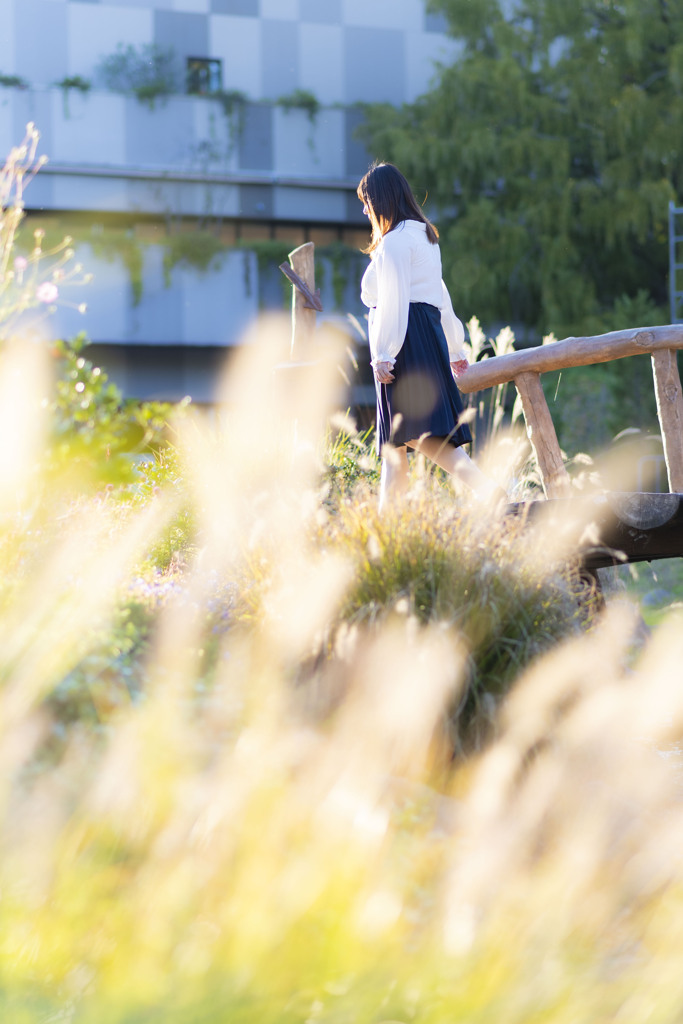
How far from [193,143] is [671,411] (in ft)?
46.3

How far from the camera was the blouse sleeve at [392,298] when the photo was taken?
3906mm

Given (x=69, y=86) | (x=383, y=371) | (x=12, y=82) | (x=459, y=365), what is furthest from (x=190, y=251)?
(x=383, y=371)

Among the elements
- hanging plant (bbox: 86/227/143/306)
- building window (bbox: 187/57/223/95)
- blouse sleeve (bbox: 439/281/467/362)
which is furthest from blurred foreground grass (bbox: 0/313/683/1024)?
building window (bbox: 187/57/223/95)

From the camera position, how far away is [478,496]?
3758 mm

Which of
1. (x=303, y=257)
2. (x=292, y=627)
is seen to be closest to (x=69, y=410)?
(x=292, y=627)

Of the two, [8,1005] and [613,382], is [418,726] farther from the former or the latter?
[613,382]

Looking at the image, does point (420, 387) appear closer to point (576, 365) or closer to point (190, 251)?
point (576, 365)

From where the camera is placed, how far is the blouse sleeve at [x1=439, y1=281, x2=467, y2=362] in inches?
167

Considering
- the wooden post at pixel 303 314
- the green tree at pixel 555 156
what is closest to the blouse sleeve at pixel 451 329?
the wooden post at pixel 303 314

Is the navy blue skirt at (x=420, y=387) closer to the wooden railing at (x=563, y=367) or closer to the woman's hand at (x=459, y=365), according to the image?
the woman's hand at (x=459, y=365)

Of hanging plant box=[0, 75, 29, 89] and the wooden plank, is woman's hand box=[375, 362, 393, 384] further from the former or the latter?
hanging plant box=[0, 75, 29, 89]

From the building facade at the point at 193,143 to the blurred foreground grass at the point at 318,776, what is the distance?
13.6 meters

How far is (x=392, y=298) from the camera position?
391 centimetres

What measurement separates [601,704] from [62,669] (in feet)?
4.41
